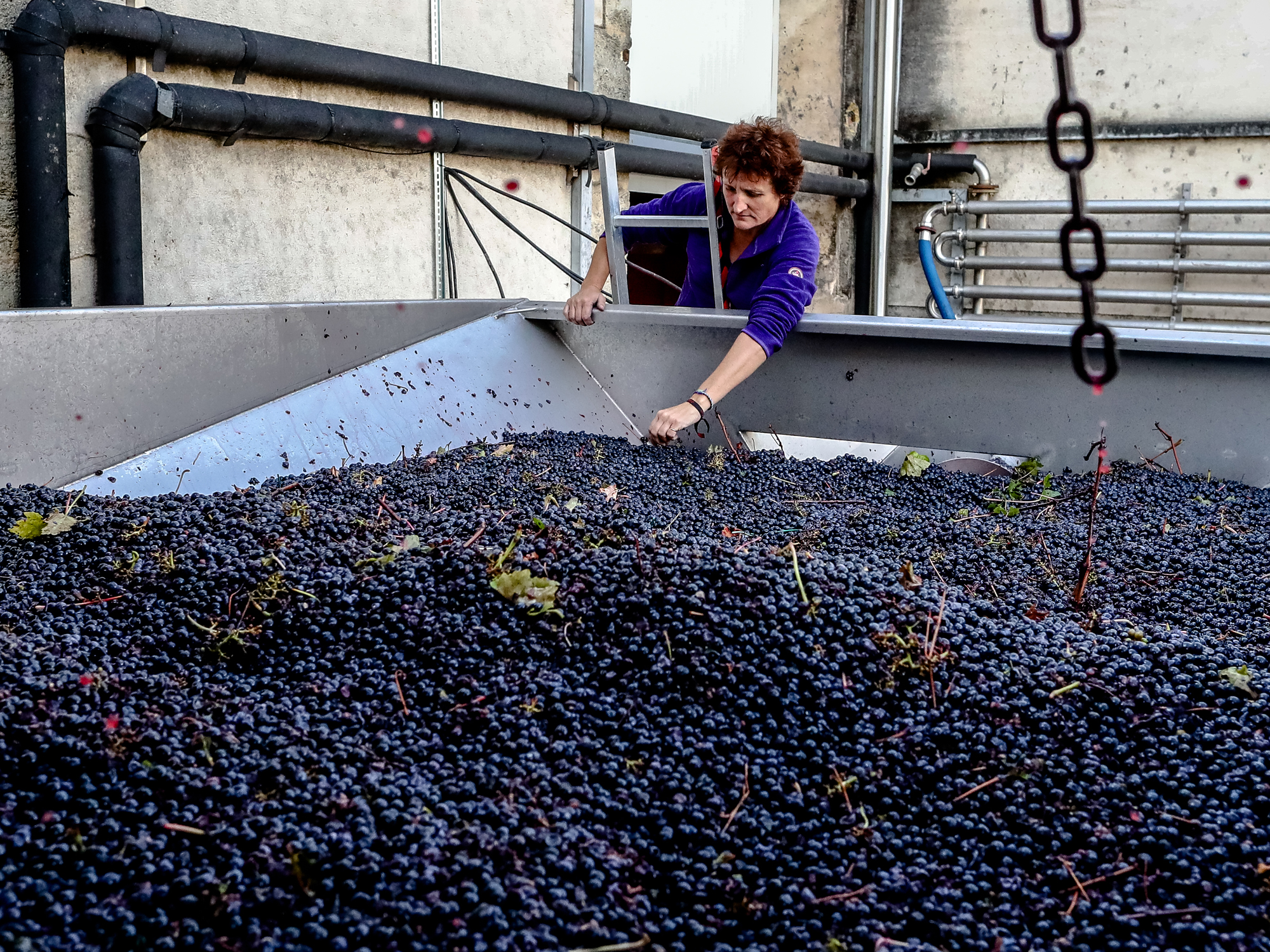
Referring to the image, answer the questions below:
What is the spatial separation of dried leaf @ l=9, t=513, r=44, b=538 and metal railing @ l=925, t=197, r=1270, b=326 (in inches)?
230

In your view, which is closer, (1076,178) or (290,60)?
(1076,178)

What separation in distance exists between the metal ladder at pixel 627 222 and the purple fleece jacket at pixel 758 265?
4 centimetres

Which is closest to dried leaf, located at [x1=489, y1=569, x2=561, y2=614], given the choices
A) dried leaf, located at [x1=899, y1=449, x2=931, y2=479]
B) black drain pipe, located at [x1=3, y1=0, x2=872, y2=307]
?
dried leaf, located at [x1=899, y1=449, x2=931, y2=479]

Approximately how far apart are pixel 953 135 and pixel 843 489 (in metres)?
5.74

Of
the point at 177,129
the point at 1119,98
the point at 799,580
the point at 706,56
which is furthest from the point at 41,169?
the point at 1119,98

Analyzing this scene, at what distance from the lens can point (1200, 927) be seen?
0.93 m

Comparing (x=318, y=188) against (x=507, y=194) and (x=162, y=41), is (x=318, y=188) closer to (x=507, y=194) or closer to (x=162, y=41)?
(x=162, y=41)

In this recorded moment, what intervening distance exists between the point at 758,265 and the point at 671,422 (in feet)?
2.39

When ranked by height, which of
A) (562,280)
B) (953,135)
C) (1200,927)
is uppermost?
(953,135)

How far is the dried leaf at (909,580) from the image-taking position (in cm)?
148

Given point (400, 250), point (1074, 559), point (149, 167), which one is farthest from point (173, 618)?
point (400, 250)

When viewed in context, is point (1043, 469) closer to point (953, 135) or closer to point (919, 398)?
point (919, 398)

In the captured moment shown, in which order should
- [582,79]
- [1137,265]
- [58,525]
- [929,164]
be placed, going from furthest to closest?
[929,164]
[1137,265]
[582,79]
[58,525]

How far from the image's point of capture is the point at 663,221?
3121mm
